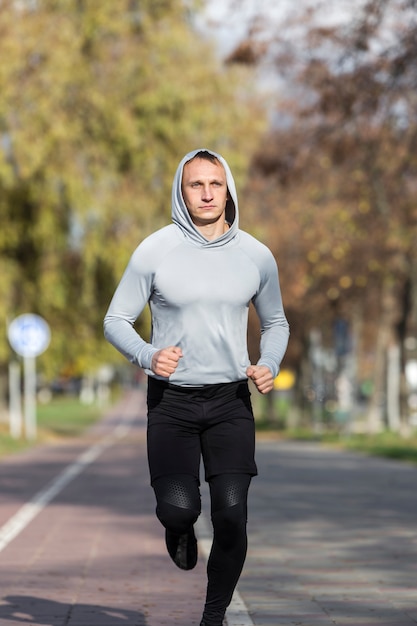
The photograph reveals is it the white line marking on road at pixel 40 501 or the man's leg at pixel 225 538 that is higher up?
the man's leg at pixel 225 538

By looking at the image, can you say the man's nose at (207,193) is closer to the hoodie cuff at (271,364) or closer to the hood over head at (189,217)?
the hood over head at (189,217)

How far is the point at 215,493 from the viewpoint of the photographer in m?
6.53

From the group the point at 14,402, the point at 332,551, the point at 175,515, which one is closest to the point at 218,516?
the point at 175,515

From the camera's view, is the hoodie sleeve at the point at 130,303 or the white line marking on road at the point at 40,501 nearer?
the hoodie sleeve at the point at 130,303

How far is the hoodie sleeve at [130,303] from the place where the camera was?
21.2 feet

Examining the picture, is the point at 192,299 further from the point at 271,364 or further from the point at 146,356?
the point at 271,364

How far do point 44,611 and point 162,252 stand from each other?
265 centimetres

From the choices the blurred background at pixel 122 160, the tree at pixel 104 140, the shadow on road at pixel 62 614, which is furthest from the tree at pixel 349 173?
the shadow on road at pixel 62 614

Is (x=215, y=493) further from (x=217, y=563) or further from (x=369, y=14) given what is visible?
(x=369, y=14)

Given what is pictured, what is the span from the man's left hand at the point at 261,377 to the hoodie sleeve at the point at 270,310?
293 mm

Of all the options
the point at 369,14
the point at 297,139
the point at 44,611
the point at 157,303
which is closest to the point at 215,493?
the point at 157,303

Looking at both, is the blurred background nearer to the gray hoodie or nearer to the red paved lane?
the red paved lane

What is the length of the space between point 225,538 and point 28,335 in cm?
2702

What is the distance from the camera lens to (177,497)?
6473 mm
